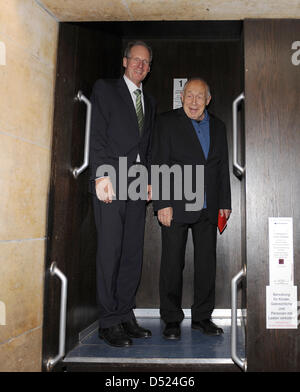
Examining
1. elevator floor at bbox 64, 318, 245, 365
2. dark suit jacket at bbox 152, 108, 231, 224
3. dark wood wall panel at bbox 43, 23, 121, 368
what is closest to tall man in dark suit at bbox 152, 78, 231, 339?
dark suit jacket at bbox 152, 108, 231, 224

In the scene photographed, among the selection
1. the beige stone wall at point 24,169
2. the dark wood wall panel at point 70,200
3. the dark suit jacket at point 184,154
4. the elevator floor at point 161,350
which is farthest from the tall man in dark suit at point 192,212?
the beige stone wall at point 24,169

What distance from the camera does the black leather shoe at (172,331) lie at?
74.4 inches

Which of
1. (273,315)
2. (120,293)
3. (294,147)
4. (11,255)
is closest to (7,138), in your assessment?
(11,255)

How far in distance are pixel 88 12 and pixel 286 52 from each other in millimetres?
949

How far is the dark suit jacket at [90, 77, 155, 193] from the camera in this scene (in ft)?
6.07

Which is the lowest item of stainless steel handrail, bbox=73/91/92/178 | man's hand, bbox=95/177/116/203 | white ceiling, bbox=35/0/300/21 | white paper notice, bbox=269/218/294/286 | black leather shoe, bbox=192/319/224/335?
black leather shoe, bbox=192/319/224/335

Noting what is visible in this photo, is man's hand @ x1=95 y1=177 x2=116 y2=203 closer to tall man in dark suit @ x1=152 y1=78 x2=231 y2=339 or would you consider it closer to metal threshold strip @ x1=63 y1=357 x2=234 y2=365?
tall man in dark suit @ x1=152 y1=78 x2=231 y2=339

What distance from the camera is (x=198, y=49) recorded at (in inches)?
101

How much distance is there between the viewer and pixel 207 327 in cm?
201

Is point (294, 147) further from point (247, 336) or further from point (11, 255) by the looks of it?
point (11, 255)

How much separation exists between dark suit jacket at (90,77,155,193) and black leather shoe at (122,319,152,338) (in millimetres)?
795

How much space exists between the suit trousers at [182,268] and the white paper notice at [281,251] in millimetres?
597

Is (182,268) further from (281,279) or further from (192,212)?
(281,279)

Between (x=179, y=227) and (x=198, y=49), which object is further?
(x=198, y=49)
